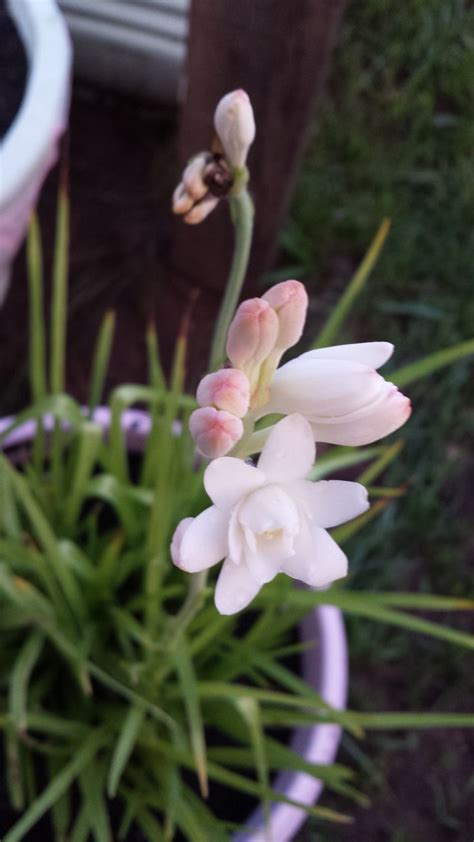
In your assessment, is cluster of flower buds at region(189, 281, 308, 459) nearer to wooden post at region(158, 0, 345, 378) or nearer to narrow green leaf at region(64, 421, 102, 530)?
narrow green leaf at region(64, 421, 102, 530)

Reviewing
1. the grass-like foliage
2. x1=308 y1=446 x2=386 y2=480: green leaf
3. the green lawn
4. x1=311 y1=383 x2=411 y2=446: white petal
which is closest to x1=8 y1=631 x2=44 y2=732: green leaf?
the grass-like foliage

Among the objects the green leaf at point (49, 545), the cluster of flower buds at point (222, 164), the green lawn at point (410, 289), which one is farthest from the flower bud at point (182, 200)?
the green lawn at point (410, 289)

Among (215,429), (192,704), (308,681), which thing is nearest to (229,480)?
(215,429)

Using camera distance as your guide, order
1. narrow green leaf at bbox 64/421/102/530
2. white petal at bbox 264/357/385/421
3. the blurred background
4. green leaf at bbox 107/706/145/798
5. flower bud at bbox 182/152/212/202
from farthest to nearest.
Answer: the blurred background
narrow green leaf at bbox 64/421/102/530
green leaf at bbox 107/706/145/798
flower bud at bbox 182/152/212/202
white petal at bbox 264/357/385/421

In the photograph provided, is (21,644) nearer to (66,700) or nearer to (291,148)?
(66,700)

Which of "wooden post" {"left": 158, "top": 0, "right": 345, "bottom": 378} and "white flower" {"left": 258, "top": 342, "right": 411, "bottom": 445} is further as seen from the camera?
"wooden post" {"left": 158, "top": 0, "right": 345, "bottom": 378}

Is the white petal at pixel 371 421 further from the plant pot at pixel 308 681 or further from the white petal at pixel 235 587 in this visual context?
the plant pot at pixel 308 681

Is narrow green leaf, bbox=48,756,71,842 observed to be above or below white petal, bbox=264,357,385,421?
below

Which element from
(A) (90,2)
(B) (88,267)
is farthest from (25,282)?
(A) (90,2)
